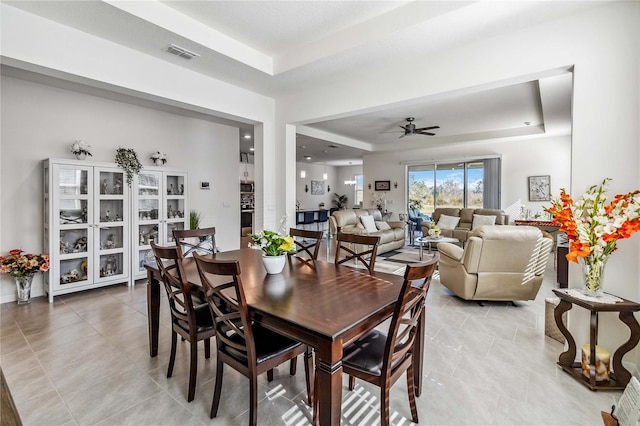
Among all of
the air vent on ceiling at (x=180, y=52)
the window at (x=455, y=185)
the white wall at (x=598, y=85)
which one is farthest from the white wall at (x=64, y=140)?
the window at (x=455, y=185)

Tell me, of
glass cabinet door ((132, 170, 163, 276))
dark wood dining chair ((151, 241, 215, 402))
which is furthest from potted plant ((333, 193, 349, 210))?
dark wood dining chair ((151, 241, 215, 402))

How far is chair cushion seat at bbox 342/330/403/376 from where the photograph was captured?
5.07 feet

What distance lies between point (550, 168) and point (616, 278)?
5935 mm

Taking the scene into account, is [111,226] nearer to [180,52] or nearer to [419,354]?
[180,52]

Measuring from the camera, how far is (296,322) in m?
1.35

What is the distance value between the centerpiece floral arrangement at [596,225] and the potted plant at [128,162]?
4967mm

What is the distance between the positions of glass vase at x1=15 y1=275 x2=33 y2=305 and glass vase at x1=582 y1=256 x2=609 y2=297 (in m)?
5.66

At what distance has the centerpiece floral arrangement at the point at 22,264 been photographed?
355cm

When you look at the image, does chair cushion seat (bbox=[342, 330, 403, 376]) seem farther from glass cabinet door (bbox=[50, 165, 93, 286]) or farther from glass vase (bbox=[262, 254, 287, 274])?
glass cabinet door (bbox=[50, 165, 93, 286])

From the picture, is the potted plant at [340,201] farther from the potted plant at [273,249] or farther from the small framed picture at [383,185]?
the potted plant at [273,249]

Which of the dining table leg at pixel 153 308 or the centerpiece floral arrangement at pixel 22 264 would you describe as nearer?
the dining table leg at pixel 153 308

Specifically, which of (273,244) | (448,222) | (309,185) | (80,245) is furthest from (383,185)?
(273,244)

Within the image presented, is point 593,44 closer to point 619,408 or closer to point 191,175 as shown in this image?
point 619,408

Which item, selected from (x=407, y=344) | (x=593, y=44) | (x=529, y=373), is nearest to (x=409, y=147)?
(x=593, y=44)
